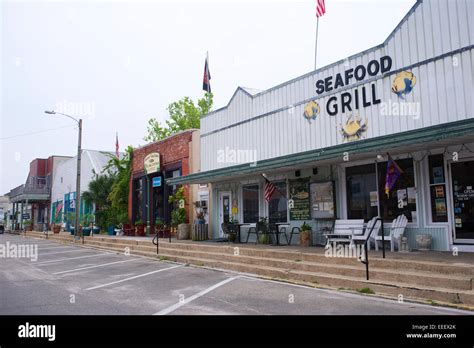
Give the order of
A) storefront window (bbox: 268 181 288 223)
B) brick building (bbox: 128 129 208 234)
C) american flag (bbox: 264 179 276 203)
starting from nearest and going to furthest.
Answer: storefront window (bbox: 268 181 288 223), american flag (bbox: 264 179 276 203), brick building (bbox: 128 129 208 234)

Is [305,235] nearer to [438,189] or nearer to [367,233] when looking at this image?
[367,233]

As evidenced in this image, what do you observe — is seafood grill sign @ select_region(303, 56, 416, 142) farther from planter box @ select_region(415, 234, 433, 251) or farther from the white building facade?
the white building facade

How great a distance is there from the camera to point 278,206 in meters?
15.7

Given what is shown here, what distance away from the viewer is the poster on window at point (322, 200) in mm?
13570

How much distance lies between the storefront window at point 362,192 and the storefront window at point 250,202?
4601 millimetres

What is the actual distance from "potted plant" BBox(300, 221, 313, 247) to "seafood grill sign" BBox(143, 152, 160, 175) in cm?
1212

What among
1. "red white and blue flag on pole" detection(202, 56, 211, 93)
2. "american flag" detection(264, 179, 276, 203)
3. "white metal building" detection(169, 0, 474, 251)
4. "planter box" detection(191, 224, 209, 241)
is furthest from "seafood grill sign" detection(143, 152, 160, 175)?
"american flag" detection(264, 179, 276, 203)

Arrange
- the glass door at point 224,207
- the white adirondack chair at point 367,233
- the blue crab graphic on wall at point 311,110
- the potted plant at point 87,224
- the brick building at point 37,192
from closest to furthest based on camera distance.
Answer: the white adirondack chair at point 367,233, the blue crab graphic on wall at point 311,110, the glass door at point 224,207, the potted plant at point 87,224, the brick building at point 37,192

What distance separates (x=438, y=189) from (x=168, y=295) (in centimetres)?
733

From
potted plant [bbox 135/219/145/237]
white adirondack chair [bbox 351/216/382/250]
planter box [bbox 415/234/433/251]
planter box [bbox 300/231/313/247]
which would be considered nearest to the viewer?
planter box [bbox 415/234/433/251]

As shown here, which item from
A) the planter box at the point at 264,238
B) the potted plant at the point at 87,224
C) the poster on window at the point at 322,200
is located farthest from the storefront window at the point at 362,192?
the potted plant at the point at 87,224

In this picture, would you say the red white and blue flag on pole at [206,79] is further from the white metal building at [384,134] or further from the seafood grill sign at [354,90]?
the seafood grill sign at [354,90]

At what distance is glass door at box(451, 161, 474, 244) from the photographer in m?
10.2

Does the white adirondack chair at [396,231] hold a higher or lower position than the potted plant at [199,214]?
lower
